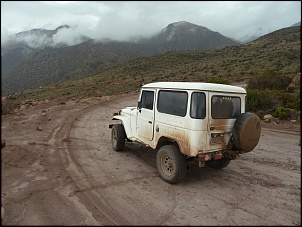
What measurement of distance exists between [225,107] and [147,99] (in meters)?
2.13

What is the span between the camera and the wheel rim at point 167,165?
230 inches

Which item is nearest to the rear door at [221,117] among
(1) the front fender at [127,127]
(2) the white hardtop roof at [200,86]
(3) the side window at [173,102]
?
(2) the white hardtop roof at [200,86]

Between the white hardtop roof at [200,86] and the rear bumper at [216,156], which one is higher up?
the white hardtop roof at [200,86]

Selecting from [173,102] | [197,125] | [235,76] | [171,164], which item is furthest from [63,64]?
[197,125]

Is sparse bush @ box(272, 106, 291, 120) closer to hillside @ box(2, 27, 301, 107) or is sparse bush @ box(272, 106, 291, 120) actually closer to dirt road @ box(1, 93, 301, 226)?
dirt road @ box(1, 93, 301, 226)

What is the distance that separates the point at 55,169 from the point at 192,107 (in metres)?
3.75

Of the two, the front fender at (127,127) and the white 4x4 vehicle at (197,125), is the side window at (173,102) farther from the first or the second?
the front fender at (127,127)

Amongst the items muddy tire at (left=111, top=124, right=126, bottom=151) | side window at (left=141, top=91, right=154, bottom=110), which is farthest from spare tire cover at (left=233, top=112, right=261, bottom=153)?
muddy tire at (left=111, top=124, right=126, bottom=151)

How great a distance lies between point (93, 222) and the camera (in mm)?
4016

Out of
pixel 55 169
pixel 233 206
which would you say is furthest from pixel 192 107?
pixel 55 169

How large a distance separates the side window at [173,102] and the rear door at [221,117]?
0.56 metres

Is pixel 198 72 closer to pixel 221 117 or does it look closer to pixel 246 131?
pixel 221 117

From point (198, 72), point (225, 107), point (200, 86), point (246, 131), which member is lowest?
point (246, 131)

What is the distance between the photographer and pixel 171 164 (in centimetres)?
587
